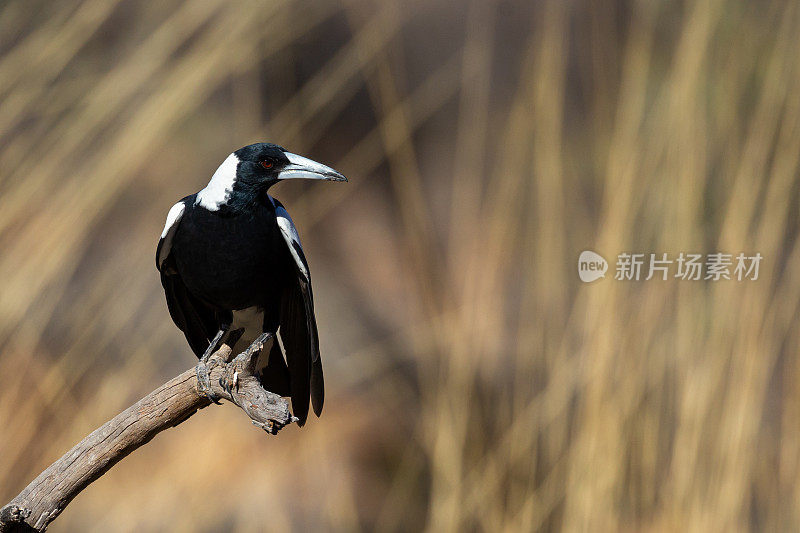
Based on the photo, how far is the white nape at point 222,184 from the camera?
1.57m

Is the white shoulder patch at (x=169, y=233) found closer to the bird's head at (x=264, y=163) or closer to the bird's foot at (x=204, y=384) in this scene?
the bird's head at (x=264, y=163)

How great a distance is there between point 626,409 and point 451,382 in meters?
0.29

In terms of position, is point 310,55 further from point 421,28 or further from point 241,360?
point 241,360

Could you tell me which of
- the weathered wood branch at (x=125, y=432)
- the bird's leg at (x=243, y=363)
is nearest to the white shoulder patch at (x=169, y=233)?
the bird's leg at (x=243, y=363)

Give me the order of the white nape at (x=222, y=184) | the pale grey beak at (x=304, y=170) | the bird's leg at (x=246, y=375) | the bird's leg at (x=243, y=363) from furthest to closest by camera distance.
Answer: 1. the white nape at (x=222, y=184)
2. the pale grey beak at (x=304, y=170)
3. the bird's leg at (x=243, y=363)
4. the bird's leg at (x=246, y=375)

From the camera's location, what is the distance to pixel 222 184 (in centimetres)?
158

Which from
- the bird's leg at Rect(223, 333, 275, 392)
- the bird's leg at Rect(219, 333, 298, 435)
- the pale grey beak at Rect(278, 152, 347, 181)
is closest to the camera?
the bird's leg at Rect(219, 333, 298, 435)

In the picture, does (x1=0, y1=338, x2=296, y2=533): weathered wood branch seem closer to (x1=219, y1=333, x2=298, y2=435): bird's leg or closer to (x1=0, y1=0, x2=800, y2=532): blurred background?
(x1=219, y1=333, x2=298, y2=435): bird's leg

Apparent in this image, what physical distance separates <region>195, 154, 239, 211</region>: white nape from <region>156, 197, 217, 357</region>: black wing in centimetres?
10

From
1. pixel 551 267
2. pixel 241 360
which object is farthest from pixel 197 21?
pixel 551 267

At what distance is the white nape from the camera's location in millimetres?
1569

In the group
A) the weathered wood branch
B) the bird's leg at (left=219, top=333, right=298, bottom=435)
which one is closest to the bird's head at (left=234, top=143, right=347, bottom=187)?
the bird's leg at (left=219, top=333, right=298, bottom=435)

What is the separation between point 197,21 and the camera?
132 centimetres

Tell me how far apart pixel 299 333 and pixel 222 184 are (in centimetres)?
34
